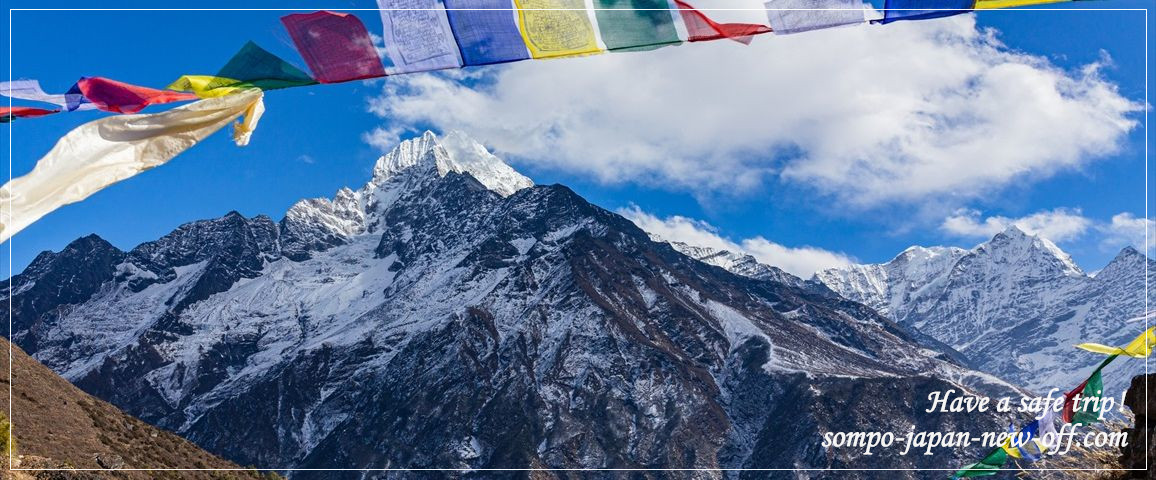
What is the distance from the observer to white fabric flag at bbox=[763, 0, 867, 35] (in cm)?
938

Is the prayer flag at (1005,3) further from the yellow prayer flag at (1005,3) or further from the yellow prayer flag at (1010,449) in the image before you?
the yellow prayer flag at (1010,449)

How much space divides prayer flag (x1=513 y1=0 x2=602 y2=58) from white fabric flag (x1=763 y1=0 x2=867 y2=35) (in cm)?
169

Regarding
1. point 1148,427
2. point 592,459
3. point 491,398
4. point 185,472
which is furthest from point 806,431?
point 1148,427

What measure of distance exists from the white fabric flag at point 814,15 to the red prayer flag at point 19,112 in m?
7.03

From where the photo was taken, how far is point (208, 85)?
33.7ft

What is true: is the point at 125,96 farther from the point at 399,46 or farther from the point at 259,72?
the point at 399,46

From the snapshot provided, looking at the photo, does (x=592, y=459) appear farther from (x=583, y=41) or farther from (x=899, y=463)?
(x=583, y=41)

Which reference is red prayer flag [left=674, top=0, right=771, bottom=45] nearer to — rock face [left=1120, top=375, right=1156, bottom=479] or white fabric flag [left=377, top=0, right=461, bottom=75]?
white fabric flag [left=377, top=0, right=461, bottom=75]

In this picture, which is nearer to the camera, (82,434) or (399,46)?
(399,46)

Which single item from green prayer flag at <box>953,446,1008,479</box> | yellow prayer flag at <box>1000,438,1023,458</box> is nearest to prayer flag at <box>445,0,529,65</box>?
green prayer flag at <box>953,446,1008,479</box>

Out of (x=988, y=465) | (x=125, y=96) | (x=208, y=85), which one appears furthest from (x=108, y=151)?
(x=988, y=465)

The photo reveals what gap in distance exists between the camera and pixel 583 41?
10.1m

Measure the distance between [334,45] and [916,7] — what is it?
5.31 meters

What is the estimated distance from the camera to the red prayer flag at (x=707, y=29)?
9.84 m
